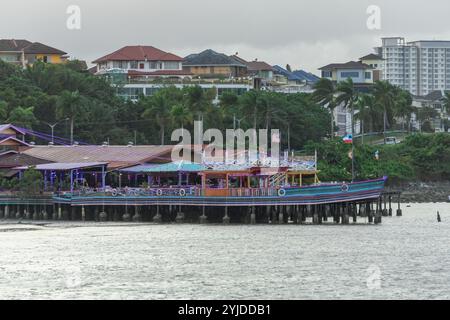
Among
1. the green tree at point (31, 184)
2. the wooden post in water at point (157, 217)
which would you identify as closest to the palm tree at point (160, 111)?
the green tree at point (31, 184)

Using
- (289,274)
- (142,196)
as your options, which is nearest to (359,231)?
(142,196)

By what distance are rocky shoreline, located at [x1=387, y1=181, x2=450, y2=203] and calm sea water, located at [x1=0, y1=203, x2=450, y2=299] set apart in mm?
60519

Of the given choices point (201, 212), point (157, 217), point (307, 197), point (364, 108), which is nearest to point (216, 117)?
point (364, 108)

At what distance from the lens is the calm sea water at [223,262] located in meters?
61.8

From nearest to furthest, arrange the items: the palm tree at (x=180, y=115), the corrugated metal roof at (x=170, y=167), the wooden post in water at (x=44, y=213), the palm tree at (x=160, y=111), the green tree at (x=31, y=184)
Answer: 1. the corrugated metal roof at (x=170, y=167)
2. the wooden post in water at (x=44, y=213)
3. the green tree at (x=31, y=184)
4. the palm tree at (x=180, y=115)
5. the palm tree at (x=160, y=111)

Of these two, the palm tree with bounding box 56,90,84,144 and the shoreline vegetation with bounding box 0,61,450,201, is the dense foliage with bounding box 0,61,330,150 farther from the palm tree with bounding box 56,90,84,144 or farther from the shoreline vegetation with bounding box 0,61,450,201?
the shoreline vegetation with bounding box 0,61,450,201

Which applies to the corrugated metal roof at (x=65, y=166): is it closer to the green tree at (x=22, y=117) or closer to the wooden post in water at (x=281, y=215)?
the wooden post in water at (x=281, y=215)

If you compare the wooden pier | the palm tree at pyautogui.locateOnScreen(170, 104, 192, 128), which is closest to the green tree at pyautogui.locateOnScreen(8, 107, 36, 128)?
the palm tree at pyautogui.locateOnScreen(170, 104, 192, 128)

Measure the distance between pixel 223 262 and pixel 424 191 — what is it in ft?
319

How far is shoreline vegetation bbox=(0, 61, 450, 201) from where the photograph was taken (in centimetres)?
15650

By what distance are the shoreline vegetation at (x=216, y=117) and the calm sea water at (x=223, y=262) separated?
2219 inches

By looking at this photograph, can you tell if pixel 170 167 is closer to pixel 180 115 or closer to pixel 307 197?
pixel 307 197

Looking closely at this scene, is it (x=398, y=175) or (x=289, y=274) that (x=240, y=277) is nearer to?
(x=289, y=274)
